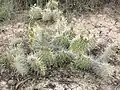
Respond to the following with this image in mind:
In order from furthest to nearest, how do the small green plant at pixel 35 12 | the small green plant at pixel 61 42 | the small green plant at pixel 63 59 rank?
the small green plant at pixel 35 12 → the small green plant at pixel 61 42 → the small green plant at pixel 63 59

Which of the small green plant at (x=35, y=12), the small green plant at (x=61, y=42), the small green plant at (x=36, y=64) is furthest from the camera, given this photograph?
the small green plant at (x=35, y=12)

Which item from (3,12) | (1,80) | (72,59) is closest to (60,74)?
(72,59)

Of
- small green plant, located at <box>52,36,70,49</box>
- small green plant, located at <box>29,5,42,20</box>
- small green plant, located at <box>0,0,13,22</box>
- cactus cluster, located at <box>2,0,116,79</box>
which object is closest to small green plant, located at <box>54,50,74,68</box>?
cactus cluster, located at <box>2,0,116,79</box>

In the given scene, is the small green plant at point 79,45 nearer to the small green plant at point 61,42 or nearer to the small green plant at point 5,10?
the small green plant at point 61,42

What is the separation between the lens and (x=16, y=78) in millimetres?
2793

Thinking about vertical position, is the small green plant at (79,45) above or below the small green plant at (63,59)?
above

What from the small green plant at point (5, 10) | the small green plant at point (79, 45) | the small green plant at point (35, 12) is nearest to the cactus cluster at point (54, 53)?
the small green plant at point (79, 45)

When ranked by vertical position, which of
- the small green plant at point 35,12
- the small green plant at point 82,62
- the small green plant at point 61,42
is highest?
the small green plant at point 35,12

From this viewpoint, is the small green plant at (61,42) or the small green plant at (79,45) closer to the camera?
the small green plant at (79,45)

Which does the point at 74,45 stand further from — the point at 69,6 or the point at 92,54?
the point at 69,6

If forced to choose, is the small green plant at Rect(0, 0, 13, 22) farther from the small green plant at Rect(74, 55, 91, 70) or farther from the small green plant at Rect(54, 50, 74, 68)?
the small green plant at Rect(74, 55, 91, 70)

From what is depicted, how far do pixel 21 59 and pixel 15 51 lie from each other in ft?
0.61

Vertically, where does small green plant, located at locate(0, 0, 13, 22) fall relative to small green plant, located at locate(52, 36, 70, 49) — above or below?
above

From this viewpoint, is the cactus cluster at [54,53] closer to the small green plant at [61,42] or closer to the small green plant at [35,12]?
the small green plant at [61,42]
